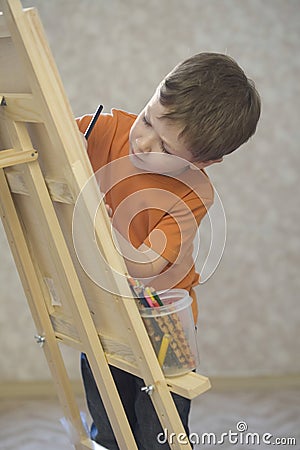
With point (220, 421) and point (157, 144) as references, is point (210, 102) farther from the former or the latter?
point (220, 421)

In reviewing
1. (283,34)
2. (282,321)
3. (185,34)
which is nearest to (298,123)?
(283,34)

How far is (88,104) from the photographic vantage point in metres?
2.44

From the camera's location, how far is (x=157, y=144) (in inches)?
51.2

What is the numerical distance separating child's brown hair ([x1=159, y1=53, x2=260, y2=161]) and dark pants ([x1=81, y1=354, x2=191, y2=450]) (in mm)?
548

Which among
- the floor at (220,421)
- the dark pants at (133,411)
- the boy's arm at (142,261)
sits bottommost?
the floor at (220,421)

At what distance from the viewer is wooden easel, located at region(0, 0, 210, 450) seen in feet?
3.59

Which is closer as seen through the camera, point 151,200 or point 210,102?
point 210,102

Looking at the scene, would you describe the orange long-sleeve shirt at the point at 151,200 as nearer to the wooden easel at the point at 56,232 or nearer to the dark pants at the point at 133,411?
the wooden easel at the point at 56,232

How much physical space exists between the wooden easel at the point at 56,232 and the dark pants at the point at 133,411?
0.36 feet

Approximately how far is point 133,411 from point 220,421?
84cm

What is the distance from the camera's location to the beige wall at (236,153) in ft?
7.91

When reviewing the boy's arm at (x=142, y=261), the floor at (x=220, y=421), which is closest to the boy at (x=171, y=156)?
the boy's arm at (x=142, y=261)

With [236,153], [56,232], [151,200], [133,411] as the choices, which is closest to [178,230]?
[151,200]

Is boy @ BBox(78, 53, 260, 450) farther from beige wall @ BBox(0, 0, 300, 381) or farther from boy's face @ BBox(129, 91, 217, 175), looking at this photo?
beige wall @ BBox(0, 0, 300, 381)
